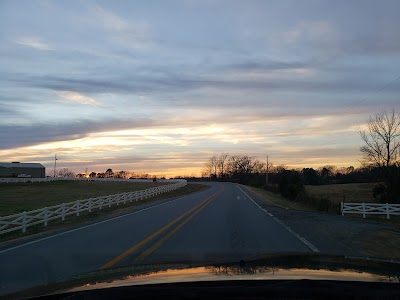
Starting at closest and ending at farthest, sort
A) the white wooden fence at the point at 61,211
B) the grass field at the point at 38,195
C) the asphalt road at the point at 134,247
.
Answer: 1. the asphalt road at the point at 134,247
2. the white wooden fence at the point at 61,211
3. the grass field at the point at 38,195

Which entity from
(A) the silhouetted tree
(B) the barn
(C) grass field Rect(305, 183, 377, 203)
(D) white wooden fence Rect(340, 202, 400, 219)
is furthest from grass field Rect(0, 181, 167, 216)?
(A) the silhouetted tree

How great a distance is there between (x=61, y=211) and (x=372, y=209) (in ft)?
66.7

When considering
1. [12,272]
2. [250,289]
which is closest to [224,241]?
[12,272]

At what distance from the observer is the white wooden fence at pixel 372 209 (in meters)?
29.5

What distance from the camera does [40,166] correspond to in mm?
155375

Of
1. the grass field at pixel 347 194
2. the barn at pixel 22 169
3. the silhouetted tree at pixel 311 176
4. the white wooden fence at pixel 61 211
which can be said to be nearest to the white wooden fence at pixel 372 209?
the grass field at pixel 347 194

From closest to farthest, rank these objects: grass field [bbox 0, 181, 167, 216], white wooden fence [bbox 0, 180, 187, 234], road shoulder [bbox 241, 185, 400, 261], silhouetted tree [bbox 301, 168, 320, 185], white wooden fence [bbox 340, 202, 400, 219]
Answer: road shoulder [bbox 241, 185, 400, 261] < white wooden fence [bbox 0, 180, 187, 234] < white wooden fence [bbox 340, 202, 400, 219] < grass field [bbox 0, 181, 167, 216] < silhouetted tree [bbox 301, 168, 320, 185]

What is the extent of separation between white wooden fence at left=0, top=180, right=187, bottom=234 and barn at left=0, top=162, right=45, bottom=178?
4281 inches

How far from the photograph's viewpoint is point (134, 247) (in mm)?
12008

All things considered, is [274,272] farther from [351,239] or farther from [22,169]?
[22,169]

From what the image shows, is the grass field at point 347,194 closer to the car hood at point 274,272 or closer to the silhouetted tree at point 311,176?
the car hood at point 274,272

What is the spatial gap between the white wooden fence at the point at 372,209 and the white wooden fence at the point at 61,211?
1685 centimetres

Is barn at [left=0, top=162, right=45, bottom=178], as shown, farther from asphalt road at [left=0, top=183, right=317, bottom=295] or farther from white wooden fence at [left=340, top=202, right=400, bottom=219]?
asphalt road at [left=0, top=183, right=317, bottom=295]

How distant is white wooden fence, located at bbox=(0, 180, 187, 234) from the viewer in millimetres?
17781
